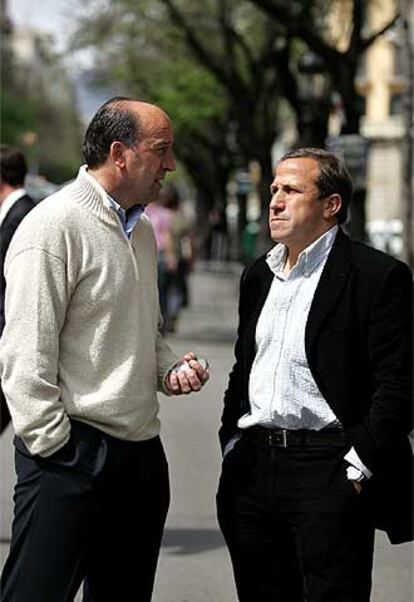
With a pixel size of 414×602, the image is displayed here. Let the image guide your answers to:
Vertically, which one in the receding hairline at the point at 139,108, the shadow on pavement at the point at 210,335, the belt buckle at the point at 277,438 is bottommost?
the shadow on pavement at the point at 210,335

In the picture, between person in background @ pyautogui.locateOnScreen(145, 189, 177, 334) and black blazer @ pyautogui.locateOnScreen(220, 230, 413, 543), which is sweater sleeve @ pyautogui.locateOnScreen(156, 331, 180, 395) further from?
person in background @ pyautogui.locateOnScreen(145, 189, 177, 334)

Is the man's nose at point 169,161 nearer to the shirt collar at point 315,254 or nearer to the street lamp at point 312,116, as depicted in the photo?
the shirt collar at point 315,254

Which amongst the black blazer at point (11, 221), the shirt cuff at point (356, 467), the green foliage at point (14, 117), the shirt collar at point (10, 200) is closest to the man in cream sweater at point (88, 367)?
the shirt cuff at point (356, 467)

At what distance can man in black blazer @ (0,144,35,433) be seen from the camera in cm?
662

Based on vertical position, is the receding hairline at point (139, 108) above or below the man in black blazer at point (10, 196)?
above

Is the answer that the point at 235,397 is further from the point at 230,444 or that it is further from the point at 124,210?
the point at 124,210

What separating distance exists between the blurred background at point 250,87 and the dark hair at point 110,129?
12.7 m

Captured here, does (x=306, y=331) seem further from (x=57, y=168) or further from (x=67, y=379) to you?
(x=57, y=168)

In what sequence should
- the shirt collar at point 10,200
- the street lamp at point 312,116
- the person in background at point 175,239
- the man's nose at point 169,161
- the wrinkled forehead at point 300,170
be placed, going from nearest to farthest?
the man's nose at point 169,161 → the wrinkled forehead at point 300,170 → the shirt collar at point 10,200 → the person in background at point 175,239 → the street lamp at point 312,116

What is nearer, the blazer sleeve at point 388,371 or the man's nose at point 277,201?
the blazer sleeve at point 388,371

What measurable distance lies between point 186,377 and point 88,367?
32cm

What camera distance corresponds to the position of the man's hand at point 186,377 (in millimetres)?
4156

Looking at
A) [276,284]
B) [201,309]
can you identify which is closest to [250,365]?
[276,284]

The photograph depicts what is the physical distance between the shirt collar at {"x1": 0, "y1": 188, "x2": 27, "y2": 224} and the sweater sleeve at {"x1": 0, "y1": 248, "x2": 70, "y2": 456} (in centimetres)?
281
